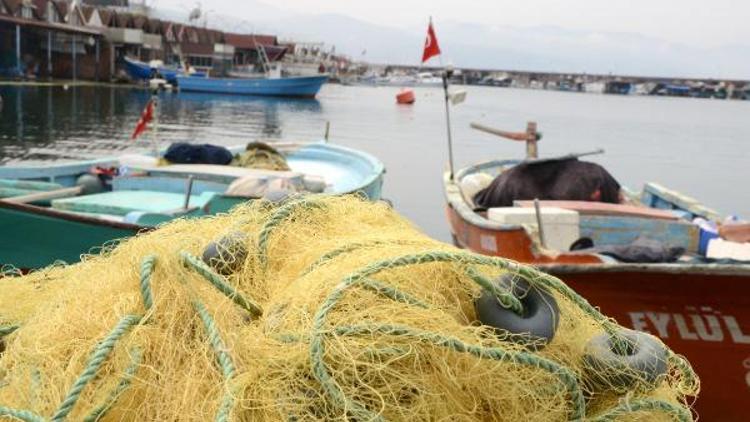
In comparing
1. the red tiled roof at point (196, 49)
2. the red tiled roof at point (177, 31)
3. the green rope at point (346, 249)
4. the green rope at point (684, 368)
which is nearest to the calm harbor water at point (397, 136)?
the green rope at point (684, 368)

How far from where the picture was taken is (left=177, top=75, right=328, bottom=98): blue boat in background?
6044cm

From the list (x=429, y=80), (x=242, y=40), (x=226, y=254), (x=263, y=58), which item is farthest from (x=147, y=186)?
(x=429, y=80)

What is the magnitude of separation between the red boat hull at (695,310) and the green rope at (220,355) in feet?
12.5

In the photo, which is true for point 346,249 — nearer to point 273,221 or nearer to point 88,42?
point 273,221

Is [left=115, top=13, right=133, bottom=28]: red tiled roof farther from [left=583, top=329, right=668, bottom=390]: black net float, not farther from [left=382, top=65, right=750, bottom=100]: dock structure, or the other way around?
[left=583, top=329, right=668, bottom=390]: black net float

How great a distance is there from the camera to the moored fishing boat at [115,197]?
24.2 ft

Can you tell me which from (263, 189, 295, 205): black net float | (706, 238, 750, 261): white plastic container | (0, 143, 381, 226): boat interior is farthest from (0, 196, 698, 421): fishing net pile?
(0, 143, 381, 226): boat interior

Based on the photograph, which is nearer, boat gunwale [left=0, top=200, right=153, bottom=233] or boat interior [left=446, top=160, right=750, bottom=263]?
boat gunwale [left=0, top=200, right=153, bottom=233]

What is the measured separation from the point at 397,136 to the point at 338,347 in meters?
35.6

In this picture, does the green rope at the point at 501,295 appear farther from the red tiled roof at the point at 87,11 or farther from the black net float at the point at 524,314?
the red tiled roof at the point at 87,11

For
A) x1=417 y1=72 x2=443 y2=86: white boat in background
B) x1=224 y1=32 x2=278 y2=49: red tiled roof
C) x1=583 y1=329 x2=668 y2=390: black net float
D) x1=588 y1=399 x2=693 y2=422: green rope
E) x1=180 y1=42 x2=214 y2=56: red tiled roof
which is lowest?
x1=588 y1=399 x2=693 y2=422: green rope

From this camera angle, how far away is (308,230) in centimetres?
347

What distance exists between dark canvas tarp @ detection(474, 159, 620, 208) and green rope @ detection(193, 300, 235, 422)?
7.00 meters

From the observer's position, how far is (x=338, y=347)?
2312mm
